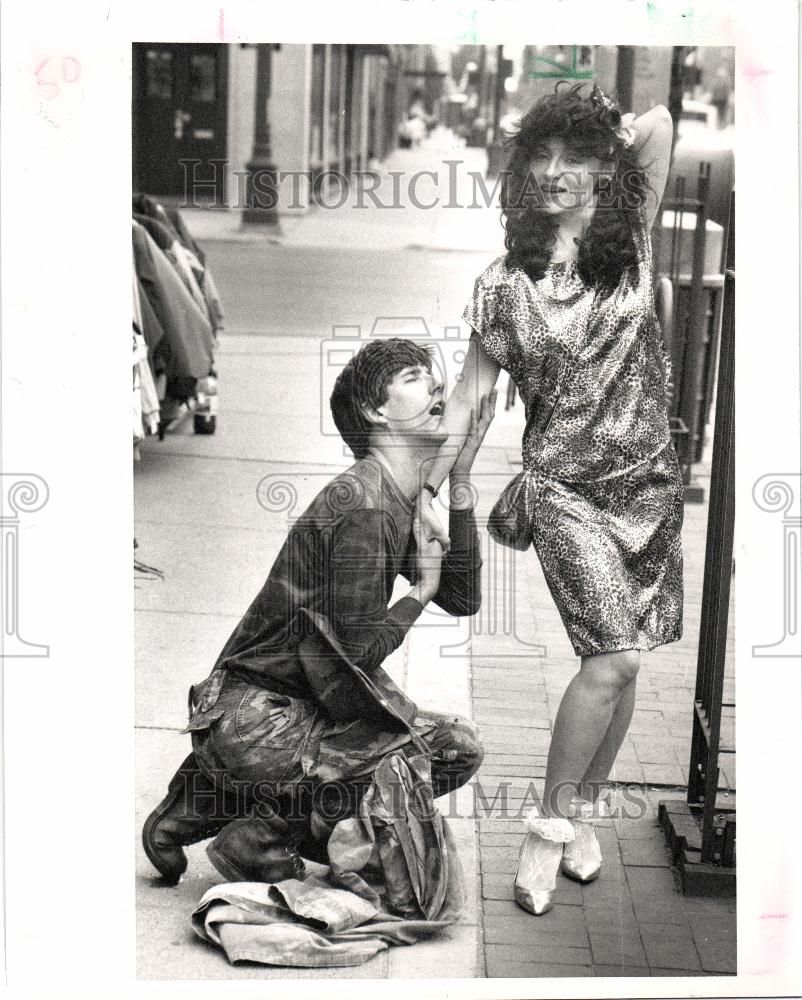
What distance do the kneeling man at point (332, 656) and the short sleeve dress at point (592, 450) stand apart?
138mm

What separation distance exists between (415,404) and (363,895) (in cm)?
110

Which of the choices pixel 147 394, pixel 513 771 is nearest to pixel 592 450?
pixel 513 771

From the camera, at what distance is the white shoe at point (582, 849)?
309cm

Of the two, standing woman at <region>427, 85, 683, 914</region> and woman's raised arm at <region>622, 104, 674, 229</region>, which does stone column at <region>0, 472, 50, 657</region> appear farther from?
woman's raised arm at <region>622, 104, 674, 229</region>

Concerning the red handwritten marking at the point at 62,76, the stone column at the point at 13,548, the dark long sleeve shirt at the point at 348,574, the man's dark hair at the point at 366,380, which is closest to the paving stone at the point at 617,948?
the dark long sleeve shirt at the point at 348,574

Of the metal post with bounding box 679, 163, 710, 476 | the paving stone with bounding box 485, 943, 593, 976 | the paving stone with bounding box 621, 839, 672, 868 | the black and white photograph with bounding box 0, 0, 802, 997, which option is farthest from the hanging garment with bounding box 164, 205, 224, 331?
the paving stone with bounding box 485, 943, 593, 976

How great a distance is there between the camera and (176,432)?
19.1ft

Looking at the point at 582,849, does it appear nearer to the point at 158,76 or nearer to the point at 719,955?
the point at 719,955

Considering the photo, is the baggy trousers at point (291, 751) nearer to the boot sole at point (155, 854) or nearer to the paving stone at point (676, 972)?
the boot sole at point (155, 854)

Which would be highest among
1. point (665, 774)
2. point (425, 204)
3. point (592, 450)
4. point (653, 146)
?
point (653, 146)

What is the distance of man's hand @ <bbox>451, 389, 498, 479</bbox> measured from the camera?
2973mm

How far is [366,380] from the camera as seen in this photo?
295cm

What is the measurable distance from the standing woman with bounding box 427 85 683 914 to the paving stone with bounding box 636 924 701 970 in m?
0.20

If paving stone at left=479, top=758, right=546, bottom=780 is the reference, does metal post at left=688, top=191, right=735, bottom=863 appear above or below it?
above
